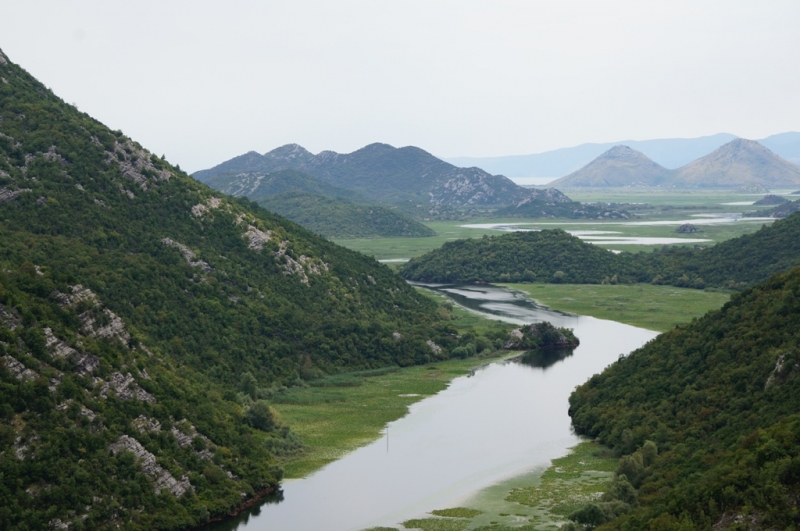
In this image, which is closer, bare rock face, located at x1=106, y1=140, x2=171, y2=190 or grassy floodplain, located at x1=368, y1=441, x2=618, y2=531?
grassy floodplain, located at x1=368, y1=441, x2=618, y2=531

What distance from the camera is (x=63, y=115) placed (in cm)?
13000

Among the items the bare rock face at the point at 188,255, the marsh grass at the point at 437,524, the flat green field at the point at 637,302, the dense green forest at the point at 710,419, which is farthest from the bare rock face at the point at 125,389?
the flat green field at the point at 637,302

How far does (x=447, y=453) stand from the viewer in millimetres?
84500

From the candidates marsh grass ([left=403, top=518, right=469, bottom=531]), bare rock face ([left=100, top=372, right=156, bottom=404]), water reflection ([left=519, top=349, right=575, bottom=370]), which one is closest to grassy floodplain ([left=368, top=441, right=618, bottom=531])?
marsh grass ([left=403, top=518, right=469, bottom=531])

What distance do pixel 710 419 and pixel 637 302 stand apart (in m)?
102

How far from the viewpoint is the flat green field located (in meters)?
157

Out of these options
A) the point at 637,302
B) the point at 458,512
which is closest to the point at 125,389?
the point at 458,512

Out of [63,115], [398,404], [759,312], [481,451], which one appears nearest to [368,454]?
[481,451]

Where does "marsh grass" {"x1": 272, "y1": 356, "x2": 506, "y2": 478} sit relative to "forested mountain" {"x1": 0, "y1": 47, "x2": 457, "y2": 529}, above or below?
below

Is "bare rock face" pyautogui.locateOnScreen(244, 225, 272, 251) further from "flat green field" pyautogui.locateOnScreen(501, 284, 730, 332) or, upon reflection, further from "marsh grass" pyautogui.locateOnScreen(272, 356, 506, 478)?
"flat green field" pyautogui.locateOnScreen(501, 284, 730, 332)

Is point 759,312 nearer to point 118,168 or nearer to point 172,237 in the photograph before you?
point 172,237

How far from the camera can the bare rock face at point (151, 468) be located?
6794cm

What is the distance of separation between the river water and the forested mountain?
189 inches

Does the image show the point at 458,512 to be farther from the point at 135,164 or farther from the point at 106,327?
the point at 135,164
